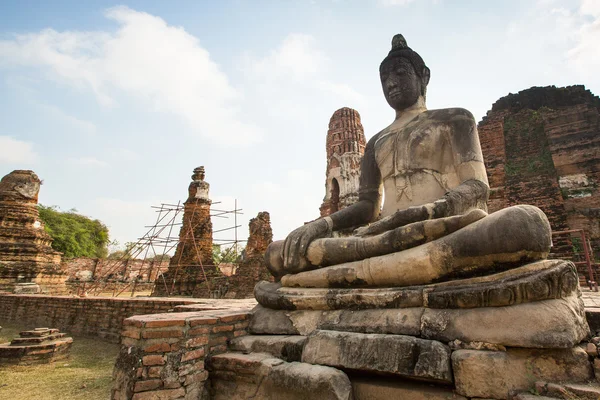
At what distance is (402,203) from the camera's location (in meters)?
3.16

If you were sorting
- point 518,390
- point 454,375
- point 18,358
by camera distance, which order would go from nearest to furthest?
point 518,390 < point 454,375 < point 18,358

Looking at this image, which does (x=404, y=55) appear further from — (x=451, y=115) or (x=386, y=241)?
(x=386, y=241)

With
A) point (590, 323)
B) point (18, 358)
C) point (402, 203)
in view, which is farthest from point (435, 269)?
point (18, 358)

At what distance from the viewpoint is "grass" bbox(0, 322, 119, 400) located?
12.2 feet

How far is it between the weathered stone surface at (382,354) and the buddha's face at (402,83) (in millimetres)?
2362

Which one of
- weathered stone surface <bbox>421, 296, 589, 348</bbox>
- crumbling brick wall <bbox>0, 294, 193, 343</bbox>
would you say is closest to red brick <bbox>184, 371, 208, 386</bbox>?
weathered stone surface <bbox>421, 296, 589, 348</bbox>

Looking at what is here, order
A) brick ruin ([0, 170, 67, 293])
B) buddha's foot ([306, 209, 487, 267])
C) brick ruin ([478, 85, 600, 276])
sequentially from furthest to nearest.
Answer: brick ruin ([0, 170, 67, 293]) → brick ruin ([478, 85, 600, 276]) → buddha's foot ([306, 209, 487, 267])

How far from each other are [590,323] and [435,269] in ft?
2.71

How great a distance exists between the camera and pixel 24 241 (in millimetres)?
A: 13312

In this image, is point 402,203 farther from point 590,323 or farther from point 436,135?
point 590,323

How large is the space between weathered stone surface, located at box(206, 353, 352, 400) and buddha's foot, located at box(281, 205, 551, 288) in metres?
0.70

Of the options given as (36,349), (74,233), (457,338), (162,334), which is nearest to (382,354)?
(457,338)

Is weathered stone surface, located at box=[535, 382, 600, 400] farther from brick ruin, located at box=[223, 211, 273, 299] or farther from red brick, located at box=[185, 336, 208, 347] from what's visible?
brick ruin, located at box=[223, 211, 273, 299]

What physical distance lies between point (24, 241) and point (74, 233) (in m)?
17.8
